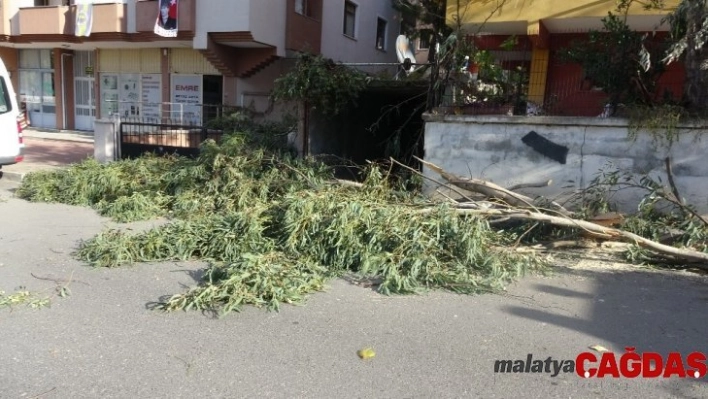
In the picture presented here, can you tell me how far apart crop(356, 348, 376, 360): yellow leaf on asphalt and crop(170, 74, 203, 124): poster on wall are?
1733cm

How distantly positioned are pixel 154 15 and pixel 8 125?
8.57m

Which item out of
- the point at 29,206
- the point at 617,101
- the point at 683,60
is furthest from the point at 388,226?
the point at 29,206

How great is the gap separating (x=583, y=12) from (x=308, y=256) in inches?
366

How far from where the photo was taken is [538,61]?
1358 centimetres

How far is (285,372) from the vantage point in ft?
12.1

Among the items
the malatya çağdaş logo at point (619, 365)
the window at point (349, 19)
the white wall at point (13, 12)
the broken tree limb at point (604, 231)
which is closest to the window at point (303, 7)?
the window at point (349, 19)

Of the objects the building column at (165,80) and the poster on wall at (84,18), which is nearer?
the poster on wall at (84,18)

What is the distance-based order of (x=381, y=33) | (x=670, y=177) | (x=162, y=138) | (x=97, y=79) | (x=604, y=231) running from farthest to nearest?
(x=381, y=33), (x=97, y=79), (x=162, y=138), (x=670, y=177), (x=604, y=231)

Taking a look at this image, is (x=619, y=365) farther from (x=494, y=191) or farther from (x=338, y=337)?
(x=494, y=191)

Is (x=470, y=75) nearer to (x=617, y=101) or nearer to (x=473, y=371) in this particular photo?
(x=617, y=101)

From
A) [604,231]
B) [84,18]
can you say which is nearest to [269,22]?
[84,18]

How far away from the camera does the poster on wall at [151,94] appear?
20.8 m

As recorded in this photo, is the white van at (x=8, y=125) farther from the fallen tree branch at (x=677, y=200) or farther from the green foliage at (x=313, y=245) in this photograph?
the fallen tree branch at (x=677, y=200)

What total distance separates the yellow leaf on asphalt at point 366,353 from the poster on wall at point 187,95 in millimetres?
17329
